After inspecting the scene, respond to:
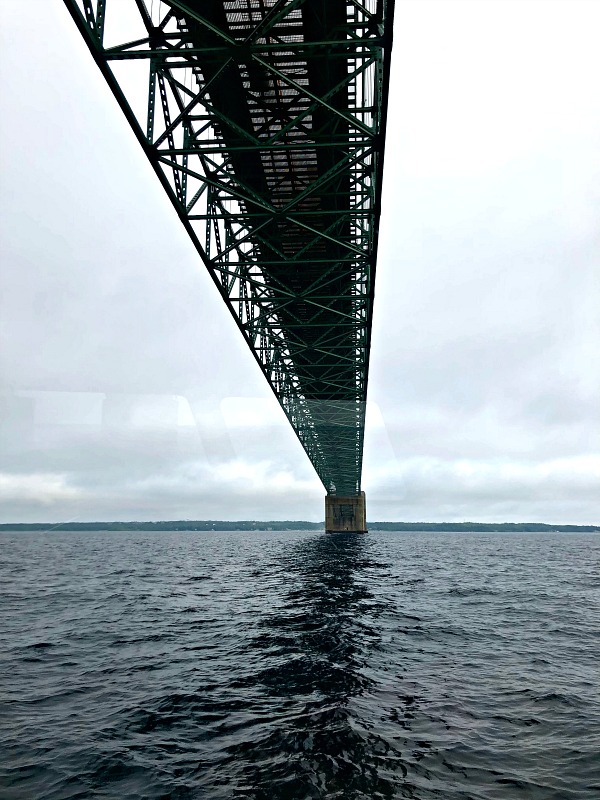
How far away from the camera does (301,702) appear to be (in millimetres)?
6992

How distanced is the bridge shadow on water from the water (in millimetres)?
26

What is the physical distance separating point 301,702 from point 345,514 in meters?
76.7

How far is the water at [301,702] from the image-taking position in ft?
16.6

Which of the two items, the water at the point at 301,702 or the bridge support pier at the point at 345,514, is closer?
the water at the point at 301,702

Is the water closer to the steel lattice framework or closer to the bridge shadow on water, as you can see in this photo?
the bridge shadow on water

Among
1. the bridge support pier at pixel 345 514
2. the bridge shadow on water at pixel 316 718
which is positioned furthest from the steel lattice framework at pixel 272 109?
the bridge support pier at pixel 345 514

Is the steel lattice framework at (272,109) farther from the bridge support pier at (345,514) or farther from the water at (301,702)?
the bridge support pier at (345,514)

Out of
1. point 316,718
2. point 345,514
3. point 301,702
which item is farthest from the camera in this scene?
point 345,514

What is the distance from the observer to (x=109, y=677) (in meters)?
8.29

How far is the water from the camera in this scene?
5055mm

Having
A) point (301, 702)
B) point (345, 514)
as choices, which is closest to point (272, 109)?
point (301, 702)

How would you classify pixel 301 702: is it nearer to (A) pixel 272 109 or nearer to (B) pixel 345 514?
(A) pixel 272 109

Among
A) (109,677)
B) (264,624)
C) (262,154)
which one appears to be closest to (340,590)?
(264,624)

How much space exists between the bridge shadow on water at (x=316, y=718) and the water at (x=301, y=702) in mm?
26
